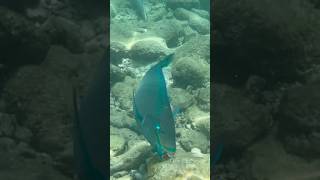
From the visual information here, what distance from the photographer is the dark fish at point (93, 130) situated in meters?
1.35

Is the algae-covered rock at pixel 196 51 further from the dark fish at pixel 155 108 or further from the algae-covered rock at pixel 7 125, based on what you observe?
the algae-covered rock at pixel 7 125

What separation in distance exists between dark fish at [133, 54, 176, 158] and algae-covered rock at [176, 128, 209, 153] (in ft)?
8.99

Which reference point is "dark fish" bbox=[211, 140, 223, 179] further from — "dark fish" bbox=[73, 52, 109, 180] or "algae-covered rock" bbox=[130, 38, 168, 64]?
"algae-covered rock" bbox=[130, 38, 168, 64]

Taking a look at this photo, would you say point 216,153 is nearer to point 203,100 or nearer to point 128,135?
point 128,135

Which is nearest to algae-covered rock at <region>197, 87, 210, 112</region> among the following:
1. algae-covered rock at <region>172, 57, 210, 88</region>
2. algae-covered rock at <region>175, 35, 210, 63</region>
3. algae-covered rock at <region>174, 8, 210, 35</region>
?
algae-covered rock at <region>172, 57, 210, 88</region>

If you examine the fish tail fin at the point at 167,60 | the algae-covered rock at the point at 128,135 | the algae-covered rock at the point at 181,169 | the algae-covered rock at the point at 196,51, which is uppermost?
the fish tail fin at the point at 167,60

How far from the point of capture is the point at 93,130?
135 cm

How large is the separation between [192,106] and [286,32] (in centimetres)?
428

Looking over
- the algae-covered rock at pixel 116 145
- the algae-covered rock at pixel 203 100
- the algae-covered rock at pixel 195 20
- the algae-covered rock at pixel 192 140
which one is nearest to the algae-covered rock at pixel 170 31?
the algae-covered rock at pixel 195 20

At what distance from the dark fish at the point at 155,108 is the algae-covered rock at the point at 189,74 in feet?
14.4

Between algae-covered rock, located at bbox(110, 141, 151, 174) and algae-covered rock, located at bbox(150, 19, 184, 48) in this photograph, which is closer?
algae-covered rock, located at bbox(110, 141, 151, 174)

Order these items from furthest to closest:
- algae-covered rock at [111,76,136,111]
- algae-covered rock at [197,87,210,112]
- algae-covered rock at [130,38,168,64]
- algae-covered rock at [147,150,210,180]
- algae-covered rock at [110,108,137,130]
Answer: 1. algae-covered rock at [130,38,168,64]
2. algae-covered rock at [111,76,136,111]
3. algae-covered rock at [197,87,210,112]
4. algae-covered rock at [110,108,137,130]
5. algae-covered rock at [147,150,210,180]

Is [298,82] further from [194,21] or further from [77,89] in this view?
[194,21]

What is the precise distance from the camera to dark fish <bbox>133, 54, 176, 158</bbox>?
1932 mm
